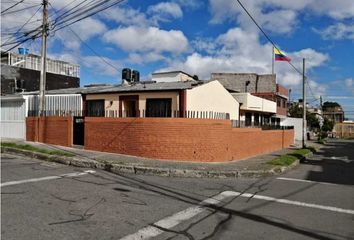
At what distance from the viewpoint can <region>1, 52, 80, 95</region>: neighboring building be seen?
33.5 meters

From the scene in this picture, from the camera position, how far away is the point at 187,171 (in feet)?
41.5

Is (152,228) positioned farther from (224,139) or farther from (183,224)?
(224,139)

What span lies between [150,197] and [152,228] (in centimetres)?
246

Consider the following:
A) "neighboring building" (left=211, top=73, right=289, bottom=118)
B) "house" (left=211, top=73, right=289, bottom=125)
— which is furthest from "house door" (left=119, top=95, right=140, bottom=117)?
"neighboring building" (left=211, top=73, right=289, bottom=118)

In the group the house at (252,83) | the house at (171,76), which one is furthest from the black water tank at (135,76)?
the house at (252,83)

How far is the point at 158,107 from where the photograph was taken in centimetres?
1848

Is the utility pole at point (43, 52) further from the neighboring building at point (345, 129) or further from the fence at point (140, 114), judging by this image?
the neighboring building at point (345, 129)

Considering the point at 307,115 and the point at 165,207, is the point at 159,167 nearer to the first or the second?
the point at 165,207

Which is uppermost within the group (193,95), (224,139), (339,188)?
(193,95)

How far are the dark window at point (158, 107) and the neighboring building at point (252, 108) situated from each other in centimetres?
596

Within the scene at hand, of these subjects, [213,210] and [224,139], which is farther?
[224,139]

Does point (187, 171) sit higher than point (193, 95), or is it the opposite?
point (193, 95)

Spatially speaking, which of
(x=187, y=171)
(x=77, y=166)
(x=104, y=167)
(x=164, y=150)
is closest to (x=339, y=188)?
(x=187, y=171)

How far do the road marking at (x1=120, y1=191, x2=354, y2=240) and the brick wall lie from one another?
10466 millimetres
